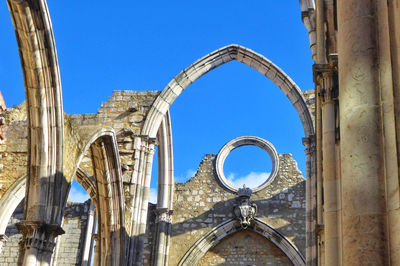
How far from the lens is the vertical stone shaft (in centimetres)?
484

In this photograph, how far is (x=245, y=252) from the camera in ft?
50.0

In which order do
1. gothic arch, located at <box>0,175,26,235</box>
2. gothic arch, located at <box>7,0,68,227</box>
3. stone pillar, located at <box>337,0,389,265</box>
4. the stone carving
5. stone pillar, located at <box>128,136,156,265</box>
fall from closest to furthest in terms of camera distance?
stone pillar, located at <box>337,0,389,265</box> < gothic arch, located at <box>7,0,68,227</box> < gothic arch, located at <box>0,175,26,235</box> < stone pillar, located at <box>128,136,156,265</box> < the stone carving

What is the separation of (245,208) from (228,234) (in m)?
0.81

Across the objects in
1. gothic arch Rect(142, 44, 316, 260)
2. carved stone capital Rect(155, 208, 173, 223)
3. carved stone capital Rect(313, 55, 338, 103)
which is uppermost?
gothic arch Rect(142, 44, 316, 260)

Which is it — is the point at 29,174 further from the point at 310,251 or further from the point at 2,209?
the point at 310,251

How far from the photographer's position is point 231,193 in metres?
15.8

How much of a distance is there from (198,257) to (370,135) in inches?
460

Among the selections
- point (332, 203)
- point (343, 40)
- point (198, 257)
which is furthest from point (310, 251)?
point (343, 40)

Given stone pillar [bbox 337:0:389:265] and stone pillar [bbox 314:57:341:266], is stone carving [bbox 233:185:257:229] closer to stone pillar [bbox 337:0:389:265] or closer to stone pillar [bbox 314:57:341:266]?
stone pillar [bbox 314:57:341:266]

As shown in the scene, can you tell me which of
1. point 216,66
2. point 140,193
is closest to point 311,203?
point 140,193

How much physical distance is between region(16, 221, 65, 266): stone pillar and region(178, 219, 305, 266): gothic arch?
730 cm

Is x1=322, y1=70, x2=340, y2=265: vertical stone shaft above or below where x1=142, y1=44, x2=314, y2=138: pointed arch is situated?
below

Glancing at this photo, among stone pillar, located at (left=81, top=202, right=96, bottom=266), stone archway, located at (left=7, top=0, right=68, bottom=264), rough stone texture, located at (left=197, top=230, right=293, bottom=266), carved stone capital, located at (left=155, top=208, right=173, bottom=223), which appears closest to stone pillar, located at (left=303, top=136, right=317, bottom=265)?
rough stone texture, located at (left=197, top=230, right=293, bottom=266)

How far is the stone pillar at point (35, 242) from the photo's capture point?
7895 mm
